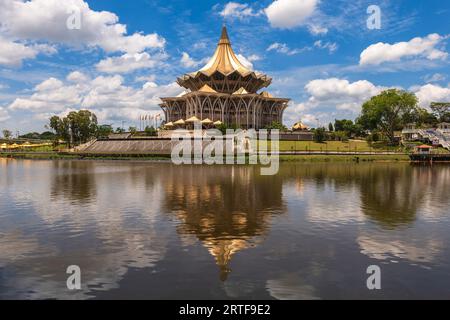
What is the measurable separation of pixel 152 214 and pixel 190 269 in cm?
978

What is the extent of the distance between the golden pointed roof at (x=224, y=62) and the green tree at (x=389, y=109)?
38209 millimetres

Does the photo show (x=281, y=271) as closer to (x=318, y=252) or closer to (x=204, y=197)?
(x=318, y=252)

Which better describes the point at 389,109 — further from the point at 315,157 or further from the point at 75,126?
the point at 75,126

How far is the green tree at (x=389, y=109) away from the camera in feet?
316

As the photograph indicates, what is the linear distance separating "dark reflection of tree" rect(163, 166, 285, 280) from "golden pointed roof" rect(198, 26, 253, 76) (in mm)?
78751

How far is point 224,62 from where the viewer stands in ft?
375

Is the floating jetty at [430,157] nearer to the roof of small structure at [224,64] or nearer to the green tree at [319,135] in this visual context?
the green tree at [319,135]

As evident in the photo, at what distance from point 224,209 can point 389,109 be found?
3484 inches

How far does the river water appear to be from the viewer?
1151 cm

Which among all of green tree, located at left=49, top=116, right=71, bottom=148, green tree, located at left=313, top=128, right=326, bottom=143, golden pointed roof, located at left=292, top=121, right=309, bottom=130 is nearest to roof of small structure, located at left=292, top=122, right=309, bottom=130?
golden pointed roof, located at left=292, top=121, right=309, bottom=130

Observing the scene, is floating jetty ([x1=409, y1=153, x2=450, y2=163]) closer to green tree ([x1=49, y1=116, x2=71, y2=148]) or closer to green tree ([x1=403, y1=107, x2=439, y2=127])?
green tree ([x1=403, y1=107, x2=439, y2=127])

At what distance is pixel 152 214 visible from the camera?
22.1 meters

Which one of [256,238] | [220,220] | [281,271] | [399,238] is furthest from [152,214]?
[399,238]

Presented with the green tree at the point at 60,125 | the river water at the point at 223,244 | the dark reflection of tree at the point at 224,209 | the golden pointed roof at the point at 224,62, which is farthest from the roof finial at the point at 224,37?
the river water at the point at 223,244
